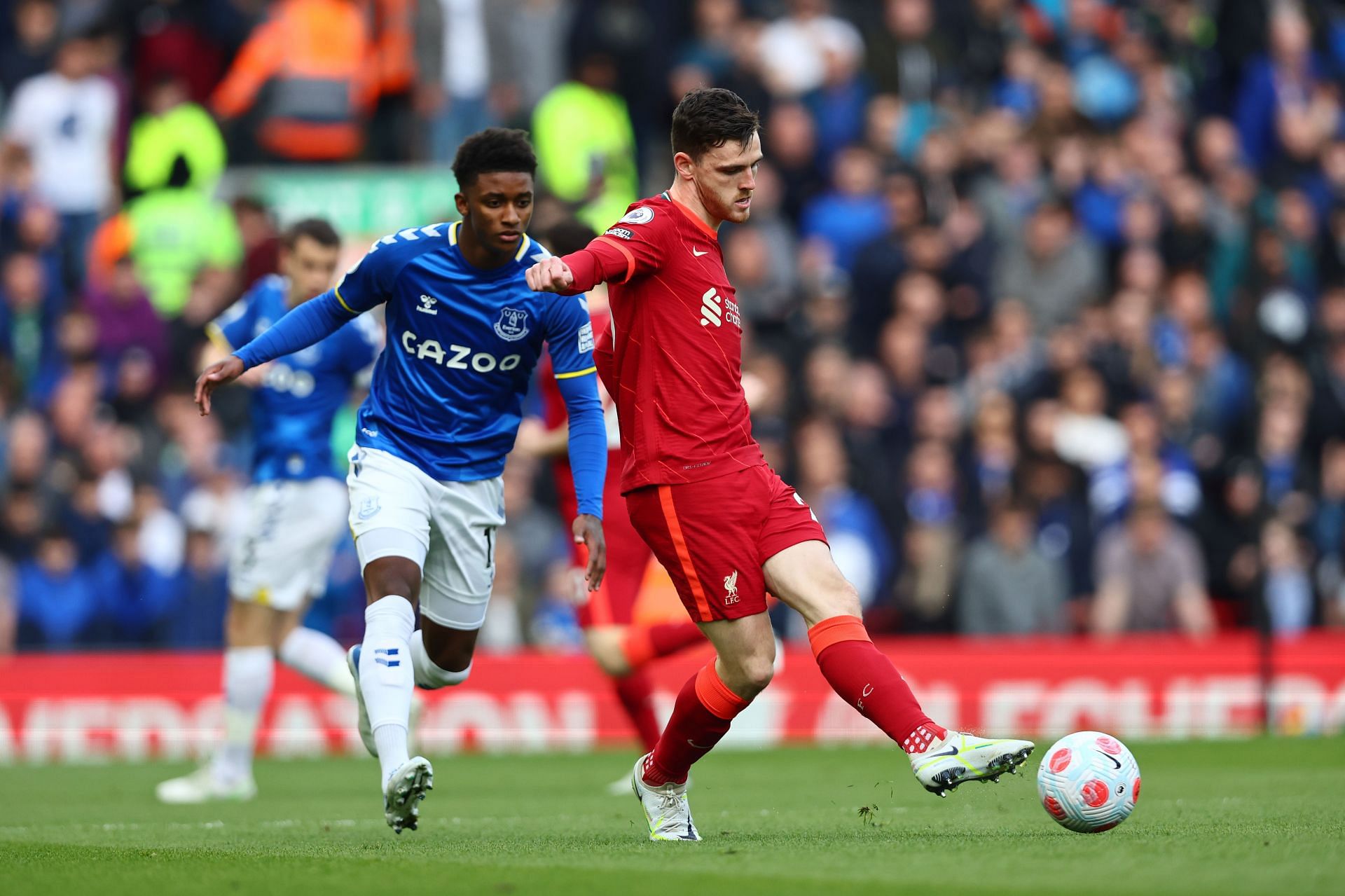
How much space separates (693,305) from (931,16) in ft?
45.8

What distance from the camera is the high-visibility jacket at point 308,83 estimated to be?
18016mm

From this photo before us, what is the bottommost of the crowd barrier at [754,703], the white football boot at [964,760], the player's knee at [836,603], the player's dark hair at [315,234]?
the crowd barrier at [754,703]

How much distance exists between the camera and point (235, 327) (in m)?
10.2

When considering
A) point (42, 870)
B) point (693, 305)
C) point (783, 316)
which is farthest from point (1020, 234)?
point (42, 870)

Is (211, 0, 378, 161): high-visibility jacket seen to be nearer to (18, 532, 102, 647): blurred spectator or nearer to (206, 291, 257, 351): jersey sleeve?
(18, 532, 102, 647): blurred spectator

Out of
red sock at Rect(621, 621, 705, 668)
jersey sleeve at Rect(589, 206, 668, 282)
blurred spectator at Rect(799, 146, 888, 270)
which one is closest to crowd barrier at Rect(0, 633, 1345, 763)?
red sock at Rect(621, 621, 705, 668)

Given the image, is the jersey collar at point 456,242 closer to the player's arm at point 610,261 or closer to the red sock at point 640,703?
the player's arm at point 610,261

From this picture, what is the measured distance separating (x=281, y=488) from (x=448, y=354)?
10.5 ft

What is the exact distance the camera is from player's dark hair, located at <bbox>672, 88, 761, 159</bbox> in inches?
273

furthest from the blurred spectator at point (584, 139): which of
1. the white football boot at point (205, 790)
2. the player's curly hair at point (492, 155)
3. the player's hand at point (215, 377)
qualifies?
the player's hand at point (215, 377)

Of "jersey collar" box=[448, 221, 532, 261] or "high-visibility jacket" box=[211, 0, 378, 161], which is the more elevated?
"high-visibility jacket" box=[211, 0, 378, 161]

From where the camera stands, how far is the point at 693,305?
7020mm

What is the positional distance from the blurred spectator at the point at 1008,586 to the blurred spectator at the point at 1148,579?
0.40m

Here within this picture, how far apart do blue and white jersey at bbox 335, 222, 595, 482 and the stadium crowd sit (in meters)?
5.99
